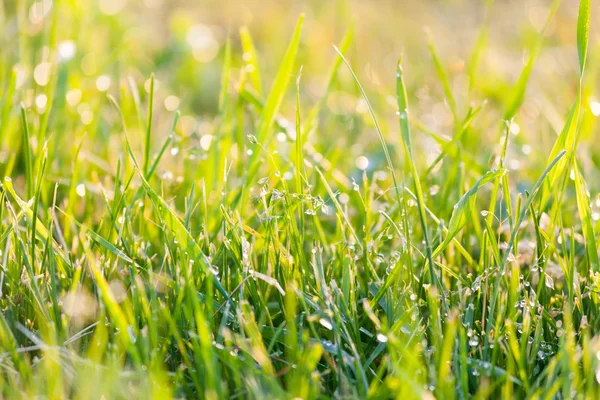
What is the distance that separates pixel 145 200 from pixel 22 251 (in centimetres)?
34

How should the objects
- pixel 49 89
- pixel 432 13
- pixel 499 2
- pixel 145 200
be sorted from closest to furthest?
pixel 145 200 < pixel 49 89 < pixel 432 13 < pixel 499 2

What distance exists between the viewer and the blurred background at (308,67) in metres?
1.68

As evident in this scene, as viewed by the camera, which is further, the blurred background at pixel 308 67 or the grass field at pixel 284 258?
the blurred background at pixel 308 67

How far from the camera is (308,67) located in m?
2.88

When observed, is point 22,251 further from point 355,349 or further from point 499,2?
point 499,2

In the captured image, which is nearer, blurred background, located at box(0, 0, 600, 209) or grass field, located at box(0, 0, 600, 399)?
grass field, located at box(0, 0, 600, 399)

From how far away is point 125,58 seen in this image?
2.33 metres

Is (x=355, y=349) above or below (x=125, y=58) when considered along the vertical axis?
below

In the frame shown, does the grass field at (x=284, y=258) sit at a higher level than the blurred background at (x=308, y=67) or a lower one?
lower

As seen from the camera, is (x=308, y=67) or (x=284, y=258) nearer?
(x=284, y=258)

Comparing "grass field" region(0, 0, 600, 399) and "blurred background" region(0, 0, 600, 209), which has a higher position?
"blurred background" region(0, 0, 600, 209)

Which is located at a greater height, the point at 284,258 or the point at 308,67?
the point at 308,67

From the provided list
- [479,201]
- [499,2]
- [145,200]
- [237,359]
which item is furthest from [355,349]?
[499,2]

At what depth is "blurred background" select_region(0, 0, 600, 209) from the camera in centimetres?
168
